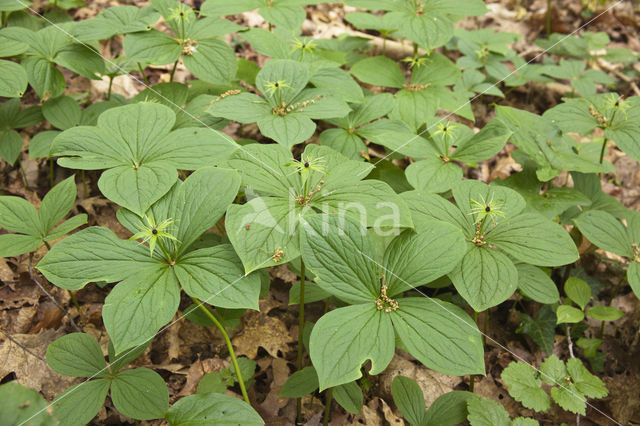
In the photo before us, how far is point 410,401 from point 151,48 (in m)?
2.48

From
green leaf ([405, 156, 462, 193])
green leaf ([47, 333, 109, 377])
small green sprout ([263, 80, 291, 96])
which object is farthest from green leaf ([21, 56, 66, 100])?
green leaf ([405, 156, 462, 193])

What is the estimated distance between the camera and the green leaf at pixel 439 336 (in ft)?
5.26

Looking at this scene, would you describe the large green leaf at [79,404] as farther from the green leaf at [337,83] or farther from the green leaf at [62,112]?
the green leaf at [337,83]

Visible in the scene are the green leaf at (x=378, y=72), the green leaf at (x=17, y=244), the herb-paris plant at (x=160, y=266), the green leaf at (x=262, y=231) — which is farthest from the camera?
the green leaf at (x=378, y=72)

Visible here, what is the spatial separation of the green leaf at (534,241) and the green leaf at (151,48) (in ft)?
6.99

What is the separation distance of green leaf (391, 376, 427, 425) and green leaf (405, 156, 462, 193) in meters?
1.01

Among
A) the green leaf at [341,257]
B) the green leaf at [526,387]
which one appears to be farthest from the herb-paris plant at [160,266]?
the green leaf at [526,387]

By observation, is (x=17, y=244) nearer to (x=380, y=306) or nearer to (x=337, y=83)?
(x=380, y=306)

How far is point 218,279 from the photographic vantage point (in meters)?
1.74

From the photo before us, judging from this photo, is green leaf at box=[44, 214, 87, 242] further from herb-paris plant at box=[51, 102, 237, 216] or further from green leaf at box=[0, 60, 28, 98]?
green leaf at box=[0, 60, 28, 98]

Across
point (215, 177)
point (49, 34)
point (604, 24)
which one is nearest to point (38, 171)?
point (49, 34)

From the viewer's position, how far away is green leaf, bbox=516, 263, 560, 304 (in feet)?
7.52

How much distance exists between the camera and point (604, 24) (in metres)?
4.93

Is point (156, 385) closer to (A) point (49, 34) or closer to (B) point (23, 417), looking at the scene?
(B) point (23, 417)
